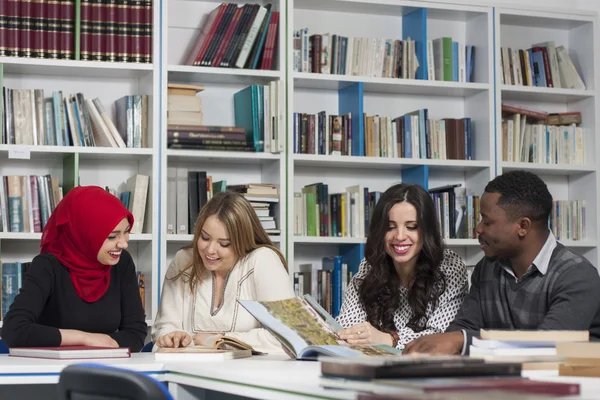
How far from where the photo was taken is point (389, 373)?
133 cm

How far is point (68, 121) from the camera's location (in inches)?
163

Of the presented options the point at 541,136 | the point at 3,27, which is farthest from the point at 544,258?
the point at 3,27

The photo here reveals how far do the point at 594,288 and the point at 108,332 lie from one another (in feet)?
5.00

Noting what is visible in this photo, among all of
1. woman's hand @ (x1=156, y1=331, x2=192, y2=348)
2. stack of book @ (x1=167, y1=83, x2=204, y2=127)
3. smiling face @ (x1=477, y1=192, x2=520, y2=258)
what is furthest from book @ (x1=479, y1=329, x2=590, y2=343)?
stack of book @ (x1=167, y1=83, x2=204, y2=127)

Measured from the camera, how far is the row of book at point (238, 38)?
4289mm

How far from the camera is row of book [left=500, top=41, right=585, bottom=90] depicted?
4.78 meters

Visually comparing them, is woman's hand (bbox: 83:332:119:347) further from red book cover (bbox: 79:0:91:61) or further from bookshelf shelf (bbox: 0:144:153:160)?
red book cover (bbox: 79:0:91:61)

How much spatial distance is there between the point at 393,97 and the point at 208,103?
100 centimetres

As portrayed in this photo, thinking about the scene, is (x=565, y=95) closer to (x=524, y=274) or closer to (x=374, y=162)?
(x=374, y=162)

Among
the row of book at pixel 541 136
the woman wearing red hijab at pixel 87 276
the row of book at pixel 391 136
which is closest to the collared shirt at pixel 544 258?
the woman wearing red hijab at pixel 87 276

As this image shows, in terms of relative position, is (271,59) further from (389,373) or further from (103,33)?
(389,373)

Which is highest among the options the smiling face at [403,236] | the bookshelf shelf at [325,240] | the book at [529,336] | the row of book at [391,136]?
the row of book at [391,136]

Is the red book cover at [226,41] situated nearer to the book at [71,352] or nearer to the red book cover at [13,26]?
the red book cover at [13,26]

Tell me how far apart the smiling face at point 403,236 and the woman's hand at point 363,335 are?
382 mm
